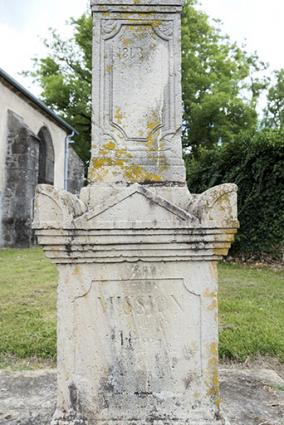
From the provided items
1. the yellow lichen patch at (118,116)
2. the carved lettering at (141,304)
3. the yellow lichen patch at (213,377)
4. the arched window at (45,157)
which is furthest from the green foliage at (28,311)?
the arched window at (45,157)

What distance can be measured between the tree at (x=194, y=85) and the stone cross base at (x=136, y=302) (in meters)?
16.1

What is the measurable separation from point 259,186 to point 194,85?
42.3 feet

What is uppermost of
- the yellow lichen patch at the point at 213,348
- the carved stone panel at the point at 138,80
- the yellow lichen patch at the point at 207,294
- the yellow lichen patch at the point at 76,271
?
the carved stone panel at the point at 138,80

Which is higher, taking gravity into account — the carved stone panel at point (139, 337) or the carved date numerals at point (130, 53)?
the carved date numerals at point (130, 53)

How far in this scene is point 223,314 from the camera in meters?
4.39

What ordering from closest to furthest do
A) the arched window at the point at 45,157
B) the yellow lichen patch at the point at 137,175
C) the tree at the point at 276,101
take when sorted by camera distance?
the yellow lichen patch at the point at 137,175 → the arched window at the point at 45,157 → the tree at the point at 276,101

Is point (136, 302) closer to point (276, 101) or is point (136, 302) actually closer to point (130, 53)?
point (130, 53)

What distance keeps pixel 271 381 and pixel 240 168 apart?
575 cm

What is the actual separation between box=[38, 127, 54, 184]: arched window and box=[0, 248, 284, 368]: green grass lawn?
8179mm

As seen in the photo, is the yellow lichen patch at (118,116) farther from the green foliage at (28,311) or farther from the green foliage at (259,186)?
the green foliage at (259,186)

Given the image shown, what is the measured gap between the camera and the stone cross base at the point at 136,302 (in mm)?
1743

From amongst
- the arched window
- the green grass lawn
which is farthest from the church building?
the green grass lawn

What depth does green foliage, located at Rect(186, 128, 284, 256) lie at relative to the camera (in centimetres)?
728

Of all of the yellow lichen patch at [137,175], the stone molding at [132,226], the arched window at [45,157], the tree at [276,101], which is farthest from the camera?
the tree at [276,101]
